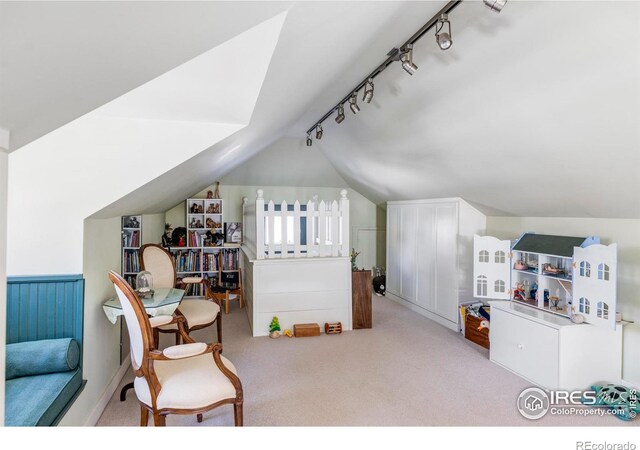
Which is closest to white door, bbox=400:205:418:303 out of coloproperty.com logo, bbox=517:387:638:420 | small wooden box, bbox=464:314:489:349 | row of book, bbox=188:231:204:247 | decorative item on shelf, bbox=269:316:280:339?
small wooden box, bbox=464:314:489:349

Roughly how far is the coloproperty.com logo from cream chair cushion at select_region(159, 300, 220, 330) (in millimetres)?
2645

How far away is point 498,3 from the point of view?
1.45 m

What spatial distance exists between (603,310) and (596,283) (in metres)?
0.20

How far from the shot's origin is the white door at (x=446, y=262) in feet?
13.8

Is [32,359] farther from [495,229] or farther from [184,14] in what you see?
[495,229]

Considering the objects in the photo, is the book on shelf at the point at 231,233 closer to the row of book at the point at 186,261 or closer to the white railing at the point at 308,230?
the row of book at the point at 186,261

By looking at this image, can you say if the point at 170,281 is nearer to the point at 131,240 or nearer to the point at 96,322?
the point at 96,322

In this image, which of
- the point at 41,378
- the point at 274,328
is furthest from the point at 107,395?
the point at 274,328

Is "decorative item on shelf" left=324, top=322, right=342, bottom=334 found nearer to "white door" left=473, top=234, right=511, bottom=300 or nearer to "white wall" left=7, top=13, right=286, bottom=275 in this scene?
"white door" left=473, top=234, right=511, bottom=300

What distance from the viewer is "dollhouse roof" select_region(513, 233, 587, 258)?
115 inches

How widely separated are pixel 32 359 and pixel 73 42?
2.04 m

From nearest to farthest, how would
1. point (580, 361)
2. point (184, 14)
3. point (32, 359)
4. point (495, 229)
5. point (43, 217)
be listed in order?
point (184, 14) → point (32, 359) → point (43, 217) → point (580, 361) → point (495, 229)

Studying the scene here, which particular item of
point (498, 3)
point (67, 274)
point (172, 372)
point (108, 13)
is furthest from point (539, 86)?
point (67, 274)

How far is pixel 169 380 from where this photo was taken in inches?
75.9
